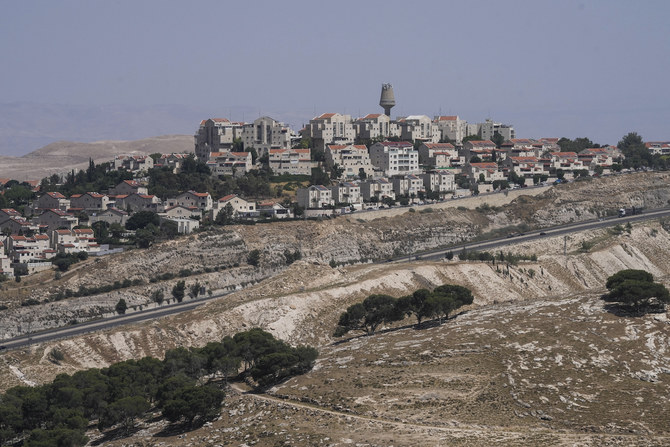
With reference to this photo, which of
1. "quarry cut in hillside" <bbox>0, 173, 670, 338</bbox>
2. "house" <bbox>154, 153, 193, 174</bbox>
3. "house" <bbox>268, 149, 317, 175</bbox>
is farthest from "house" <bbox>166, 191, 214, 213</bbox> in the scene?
"house" <bbox>154, 153, 193, 174</bbox>

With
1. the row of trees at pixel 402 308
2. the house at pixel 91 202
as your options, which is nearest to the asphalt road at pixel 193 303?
the row of trees at pixel 402 308

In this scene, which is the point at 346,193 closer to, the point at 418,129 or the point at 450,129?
the point at 418,129

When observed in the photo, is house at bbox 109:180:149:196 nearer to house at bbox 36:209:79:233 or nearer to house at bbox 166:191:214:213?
house at bbox 166:191:214:213

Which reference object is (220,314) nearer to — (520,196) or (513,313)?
(513,313)

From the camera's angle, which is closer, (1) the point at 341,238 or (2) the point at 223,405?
(2) the point at 223,405

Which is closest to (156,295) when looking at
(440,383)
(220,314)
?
(220,314)
